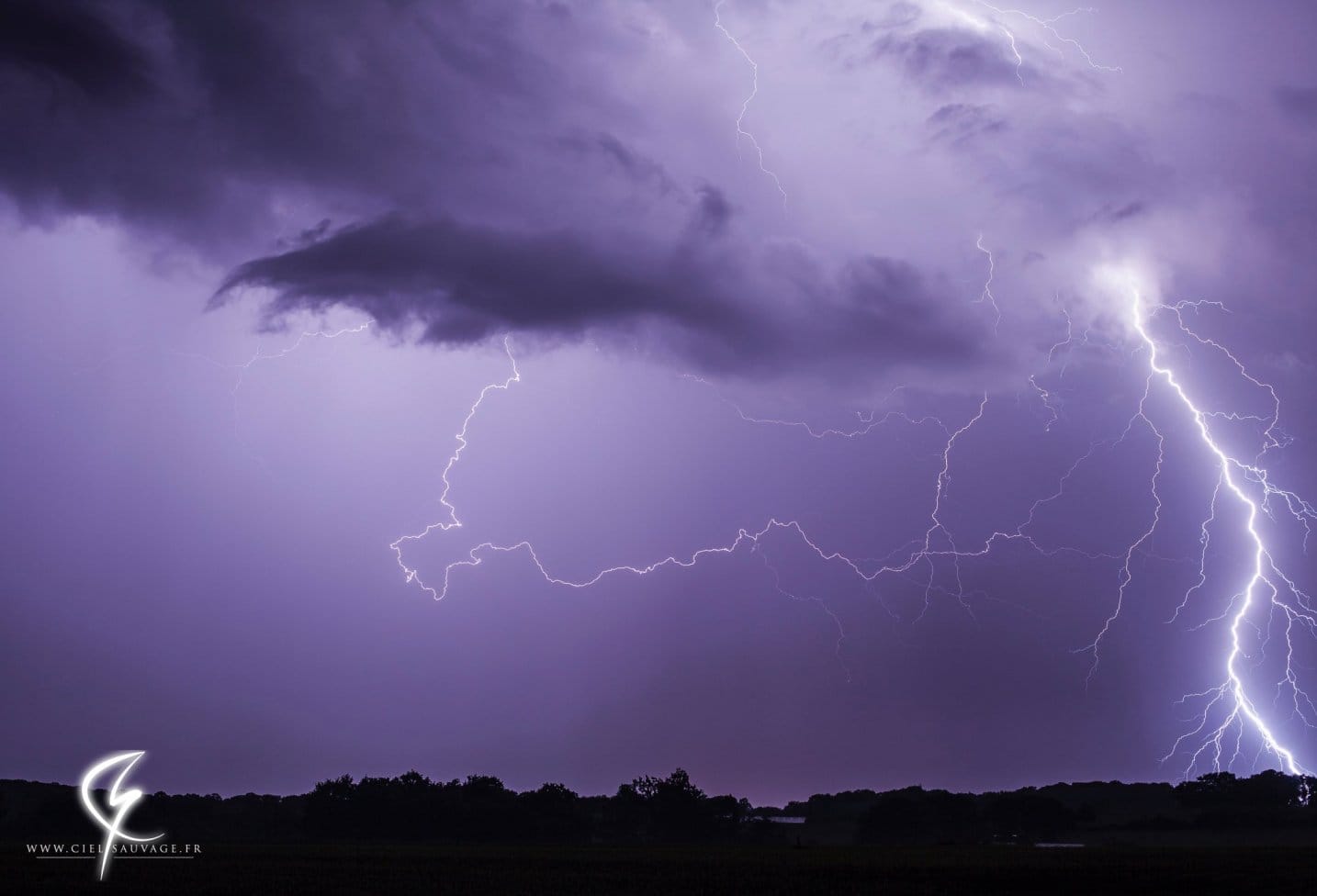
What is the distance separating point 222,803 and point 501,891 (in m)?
63.1

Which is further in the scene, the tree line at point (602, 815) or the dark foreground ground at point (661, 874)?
the tree line at point (602, 815)

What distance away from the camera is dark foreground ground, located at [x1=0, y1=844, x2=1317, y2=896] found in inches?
976

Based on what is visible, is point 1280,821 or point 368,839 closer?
point 368,839

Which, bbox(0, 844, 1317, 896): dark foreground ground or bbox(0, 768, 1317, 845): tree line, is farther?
bbox(0, 768, 1317, 845): tree line

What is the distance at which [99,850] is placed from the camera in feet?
129

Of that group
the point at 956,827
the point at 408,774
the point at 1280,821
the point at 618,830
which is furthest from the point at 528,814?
the point at 1280,821

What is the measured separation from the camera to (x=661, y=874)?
3039 cm

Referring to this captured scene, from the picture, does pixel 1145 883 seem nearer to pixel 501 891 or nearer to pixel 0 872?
pixel 501 891

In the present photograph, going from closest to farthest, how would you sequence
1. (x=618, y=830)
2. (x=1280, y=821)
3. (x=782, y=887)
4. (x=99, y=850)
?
(x=782, y=887), (x=99, y=850), (x=1280, y=821), (x=618, y=830)

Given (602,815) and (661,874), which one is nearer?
(661,874)

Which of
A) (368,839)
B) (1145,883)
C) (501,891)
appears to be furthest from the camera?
(368,839)

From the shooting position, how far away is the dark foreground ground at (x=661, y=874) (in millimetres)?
24797

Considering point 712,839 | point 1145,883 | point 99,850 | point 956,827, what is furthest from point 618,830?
point 1145,883

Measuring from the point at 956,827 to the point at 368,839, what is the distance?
35695mm
